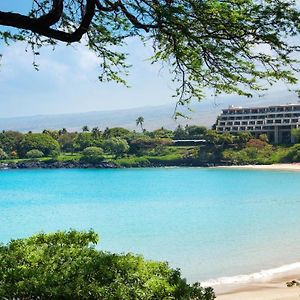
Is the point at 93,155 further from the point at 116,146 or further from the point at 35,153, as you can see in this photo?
the point at 35,153

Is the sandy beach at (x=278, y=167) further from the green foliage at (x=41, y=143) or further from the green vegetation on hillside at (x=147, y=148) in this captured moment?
the green foliage at (x=41, y=143)

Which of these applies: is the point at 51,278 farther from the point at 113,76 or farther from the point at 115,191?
the point at 115,191

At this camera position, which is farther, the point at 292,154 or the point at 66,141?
the point at 66,141

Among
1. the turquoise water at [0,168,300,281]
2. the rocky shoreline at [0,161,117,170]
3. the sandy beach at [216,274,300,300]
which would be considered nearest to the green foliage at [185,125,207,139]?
the rocky shoreline at [0,161,117,170]

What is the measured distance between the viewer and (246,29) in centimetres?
523

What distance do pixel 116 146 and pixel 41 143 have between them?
685 inches

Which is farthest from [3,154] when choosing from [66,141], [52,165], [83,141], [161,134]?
[161,134]

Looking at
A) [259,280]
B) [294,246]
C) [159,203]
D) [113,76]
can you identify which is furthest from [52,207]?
[113,76]

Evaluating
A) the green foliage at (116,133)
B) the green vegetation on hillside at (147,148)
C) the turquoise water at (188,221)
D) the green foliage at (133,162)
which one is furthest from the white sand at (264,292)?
the green foliage at (116,133)

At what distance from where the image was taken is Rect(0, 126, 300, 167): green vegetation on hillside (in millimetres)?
84850

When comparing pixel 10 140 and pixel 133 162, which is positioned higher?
pixel 10 140

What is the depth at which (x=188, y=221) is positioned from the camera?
27734 millimetres

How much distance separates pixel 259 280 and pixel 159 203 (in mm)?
25328

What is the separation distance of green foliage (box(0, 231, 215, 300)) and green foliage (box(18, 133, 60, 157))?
103 metres
